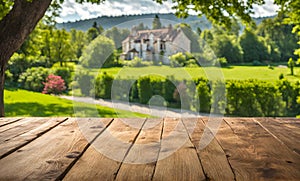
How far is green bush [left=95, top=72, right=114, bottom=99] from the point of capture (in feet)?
31.4

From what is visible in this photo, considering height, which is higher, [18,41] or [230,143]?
[18,41]

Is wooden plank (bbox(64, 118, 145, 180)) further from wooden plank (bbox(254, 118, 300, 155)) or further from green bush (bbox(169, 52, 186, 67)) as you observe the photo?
wooden plank (bbox(254, 118, 300, 155))

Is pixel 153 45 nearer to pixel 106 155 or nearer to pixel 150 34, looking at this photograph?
pixel 150 34

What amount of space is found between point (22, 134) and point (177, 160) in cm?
97

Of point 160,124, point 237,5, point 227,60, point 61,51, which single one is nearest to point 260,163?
point 160,124

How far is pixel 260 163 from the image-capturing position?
1.22 m

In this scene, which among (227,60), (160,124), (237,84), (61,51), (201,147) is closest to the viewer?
(201,147)

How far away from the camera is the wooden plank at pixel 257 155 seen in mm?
1089

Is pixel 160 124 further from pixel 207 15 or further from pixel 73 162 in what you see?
pixel 207 15

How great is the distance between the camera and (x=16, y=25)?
299cm

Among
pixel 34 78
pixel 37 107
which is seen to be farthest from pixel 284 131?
pixel 34 78

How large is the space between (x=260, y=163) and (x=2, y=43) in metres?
2.57

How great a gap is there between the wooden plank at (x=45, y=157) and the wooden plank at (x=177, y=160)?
0.34 m

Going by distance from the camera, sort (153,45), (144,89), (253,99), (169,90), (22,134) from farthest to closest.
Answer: (169,90)
(144,89)
(253,99)
(153,45)
(22,134)
